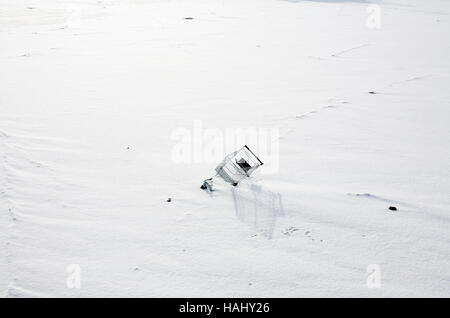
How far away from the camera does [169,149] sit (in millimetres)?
4082

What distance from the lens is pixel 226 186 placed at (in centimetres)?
336

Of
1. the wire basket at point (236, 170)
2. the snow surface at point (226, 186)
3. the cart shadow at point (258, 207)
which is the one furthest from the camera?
the wire basket at point (236, 170)

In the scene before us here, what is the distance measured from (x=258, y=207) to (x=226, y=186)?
0.43 metres

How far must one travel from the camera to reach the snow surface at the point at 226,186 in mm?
2477

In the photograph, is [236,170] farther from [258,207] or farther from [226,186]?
[258,207]

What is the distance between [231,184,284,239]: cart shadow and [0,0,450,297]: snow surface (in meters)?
0.02

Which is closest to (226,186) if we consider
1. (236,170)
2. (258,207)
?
(236,170)

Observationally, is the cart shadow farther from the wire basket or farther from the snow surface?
the wire basket

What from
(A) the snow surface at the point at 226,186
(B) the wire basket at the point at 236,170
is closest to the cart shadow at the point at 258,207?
(A) the snow surface at the point at 226,186

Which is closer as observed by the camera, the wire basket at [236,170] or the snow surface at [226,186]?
the snow surface at [226,186]

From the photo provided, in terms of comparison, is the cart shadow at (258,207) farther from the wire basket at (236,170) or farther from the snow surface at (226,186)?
the wire basket at (236,170)

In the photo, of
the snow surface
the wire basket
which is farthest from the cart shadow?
the wire basket

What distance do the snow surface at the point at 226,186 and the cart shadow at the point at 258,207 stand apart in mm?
15
